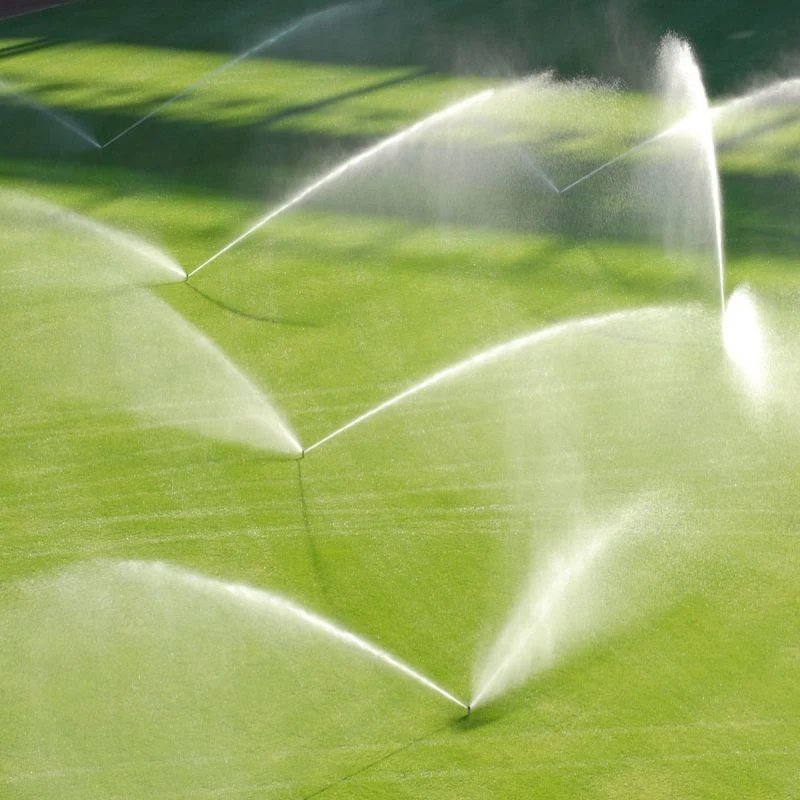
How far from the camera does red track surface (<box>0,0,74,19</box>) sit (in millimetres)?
16875

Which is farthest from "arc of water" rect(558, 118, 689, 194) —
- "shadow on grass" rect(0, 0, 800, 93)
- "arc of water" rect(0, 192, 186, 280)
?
"arc of water" rect(0, 192, 186, 280)

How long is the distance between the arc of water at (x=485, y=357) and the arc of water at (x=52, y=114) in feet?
18.0

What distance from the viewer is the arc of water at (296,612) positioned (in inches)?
263

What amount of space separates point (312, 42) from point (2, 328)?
6535 millimetres

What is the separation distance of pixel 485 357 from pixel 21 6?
1078 centimetres

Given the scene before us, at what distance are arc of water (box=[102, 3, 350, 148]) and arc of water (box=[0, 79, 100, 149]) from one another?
27 centimetres

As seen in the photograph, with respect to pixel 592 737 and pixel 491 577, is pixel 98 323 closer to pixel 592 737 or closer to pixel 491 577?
pixel 491 577

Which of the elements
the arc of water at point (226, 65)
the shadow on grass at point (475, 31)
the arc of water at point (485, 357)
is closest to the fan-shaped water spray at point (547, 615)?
the arc of water at point (485, 357)

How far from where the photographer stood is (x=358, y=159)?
12117mm

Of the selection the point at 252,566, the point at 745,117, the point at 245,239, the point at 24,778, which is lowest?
the point at 24,778

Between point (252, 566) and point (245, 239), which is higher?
point (245, 239)

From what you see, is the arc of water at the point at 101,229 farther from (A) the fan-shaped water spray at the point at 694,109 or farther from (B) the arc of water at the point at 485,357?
(A) the fan-shaped water spray at the point at 694,109

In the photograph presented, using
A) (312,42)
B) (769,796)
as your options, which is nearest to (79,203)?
(312,42)

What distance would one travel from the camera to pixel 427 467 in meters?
8.18
